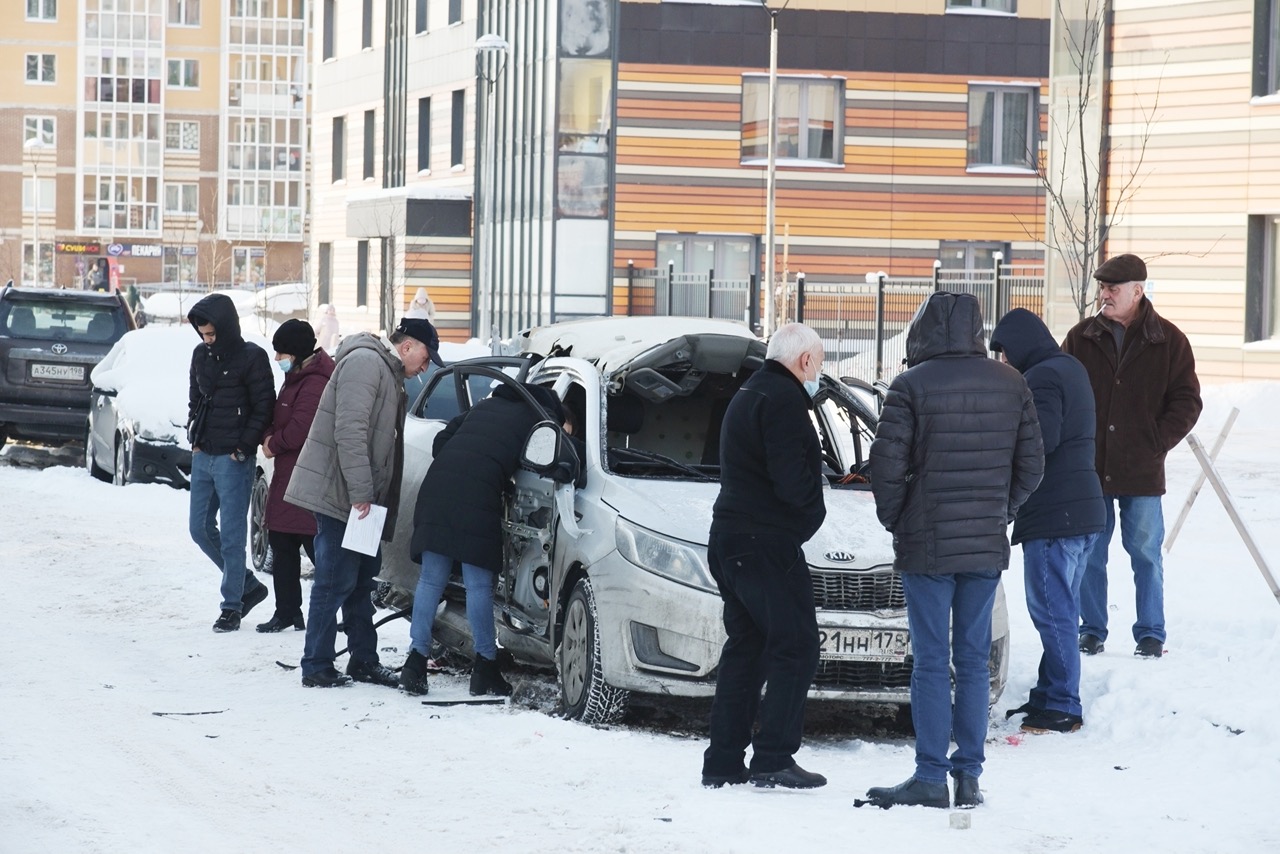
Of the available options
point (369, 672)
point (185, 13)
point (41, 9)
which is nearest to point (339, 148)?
point (369, 672)

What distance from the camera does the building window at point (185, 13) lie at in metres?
96.9

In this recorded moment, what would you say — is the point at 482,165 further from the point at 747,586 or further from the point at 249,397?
the point at 747,586

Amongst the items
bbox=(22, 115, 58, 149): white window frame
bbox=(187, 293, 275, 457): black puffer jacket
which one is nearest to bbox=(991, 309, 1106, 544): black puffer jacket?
bbox=(187, 293, 275, 457): black puffer jacket

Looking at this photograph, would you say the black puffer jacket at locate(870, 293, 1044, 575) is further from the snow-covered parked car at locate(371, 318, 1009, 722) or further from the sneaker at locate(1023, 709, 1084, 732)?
the sneaker at locate(1023, 709, 1084, 732)

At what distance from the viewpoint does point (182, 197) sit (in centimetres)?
9719

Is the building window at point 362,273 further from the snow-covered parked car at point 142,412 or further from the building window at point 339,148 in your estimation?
the snow-covered parked car at point 142,412

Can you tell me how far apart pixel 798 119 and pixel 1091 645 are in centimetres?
3151

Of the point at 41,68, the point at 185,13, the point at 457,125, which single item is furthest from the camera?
the point at 185,13

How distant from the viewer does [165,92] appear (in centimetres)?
9675

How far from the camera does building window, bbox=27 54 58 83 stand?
95938mm

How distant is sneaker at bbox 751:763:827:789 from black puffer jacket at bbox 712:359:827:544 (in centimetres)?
89

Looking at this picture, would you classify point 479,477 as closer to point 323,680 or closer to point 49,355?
point 323,680

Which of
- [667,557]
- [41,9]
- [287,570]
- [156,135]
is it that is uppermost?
[41,9]

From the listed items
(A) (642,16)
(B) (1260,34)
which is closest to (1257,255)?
(B) (1260,34)
